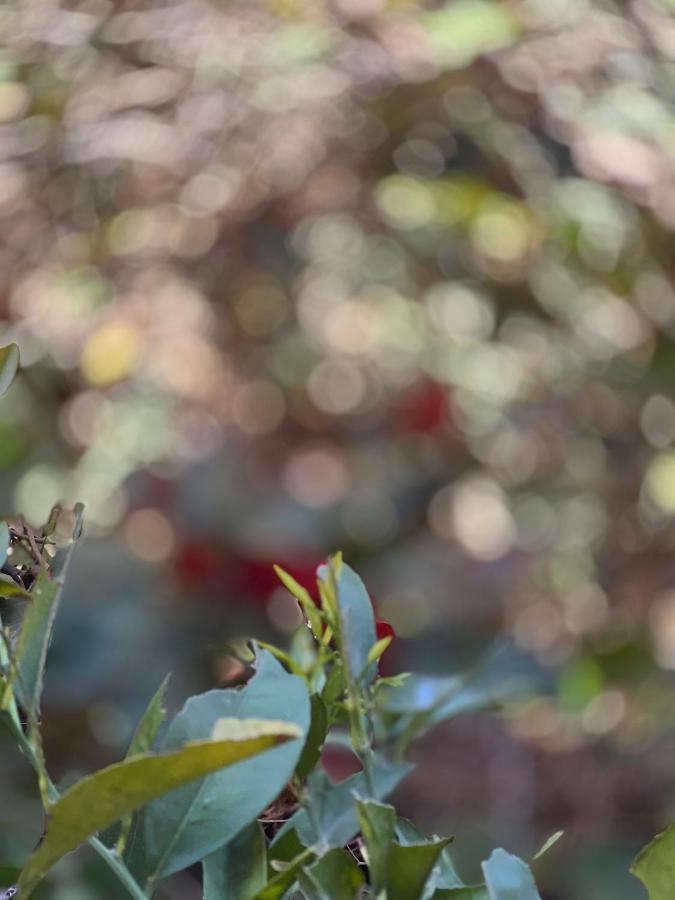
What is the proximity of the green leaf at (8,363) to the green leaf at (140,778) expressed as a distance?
0.10 meters

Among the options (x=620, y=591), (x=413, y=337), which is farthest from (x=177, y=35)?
(x=620, y=591)

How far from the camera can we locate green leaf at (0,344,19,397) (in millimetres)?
322

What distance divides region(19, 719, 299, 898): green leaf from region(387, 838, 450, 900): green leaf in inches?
2.0

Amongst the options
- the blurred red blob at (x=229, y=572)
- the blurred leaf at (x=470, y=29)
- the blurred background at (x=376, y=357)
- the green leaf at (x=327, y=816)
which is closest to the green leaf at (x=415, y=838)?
the green leaf at (x=327, y=816)

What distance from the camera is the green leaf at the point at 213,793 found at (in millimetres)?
302

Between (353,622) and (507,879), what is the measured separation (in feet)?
0.22

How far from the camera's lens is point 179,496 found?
6.20 feet

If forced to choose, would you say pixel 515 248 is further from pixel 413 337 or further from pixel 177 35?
pixel 177 35

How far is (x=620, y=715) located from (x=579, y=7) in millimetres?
862

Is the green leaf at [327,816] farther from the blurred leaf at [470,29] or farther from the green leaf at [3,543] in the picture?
the blurred leaf at [470,29]

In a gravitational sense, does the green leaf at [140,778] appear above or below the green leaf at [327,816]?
above

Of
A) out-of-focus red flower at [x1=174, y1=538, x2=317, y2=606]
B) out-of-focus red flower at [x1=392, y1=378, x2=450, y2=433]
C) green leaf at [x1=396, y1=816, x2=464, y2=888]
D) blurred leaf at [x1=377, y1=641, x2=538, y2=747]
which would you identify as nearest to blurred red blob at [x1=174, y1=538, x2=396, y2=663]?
out-of-focus red flower at [x1=174, y1=538, x2=317, y2=606]

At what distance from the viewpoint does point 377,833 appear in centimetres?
28

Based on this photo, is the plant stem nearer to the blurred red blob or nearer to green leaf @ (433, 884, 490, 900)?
green leaf @ (433, 884, 490, 900)
